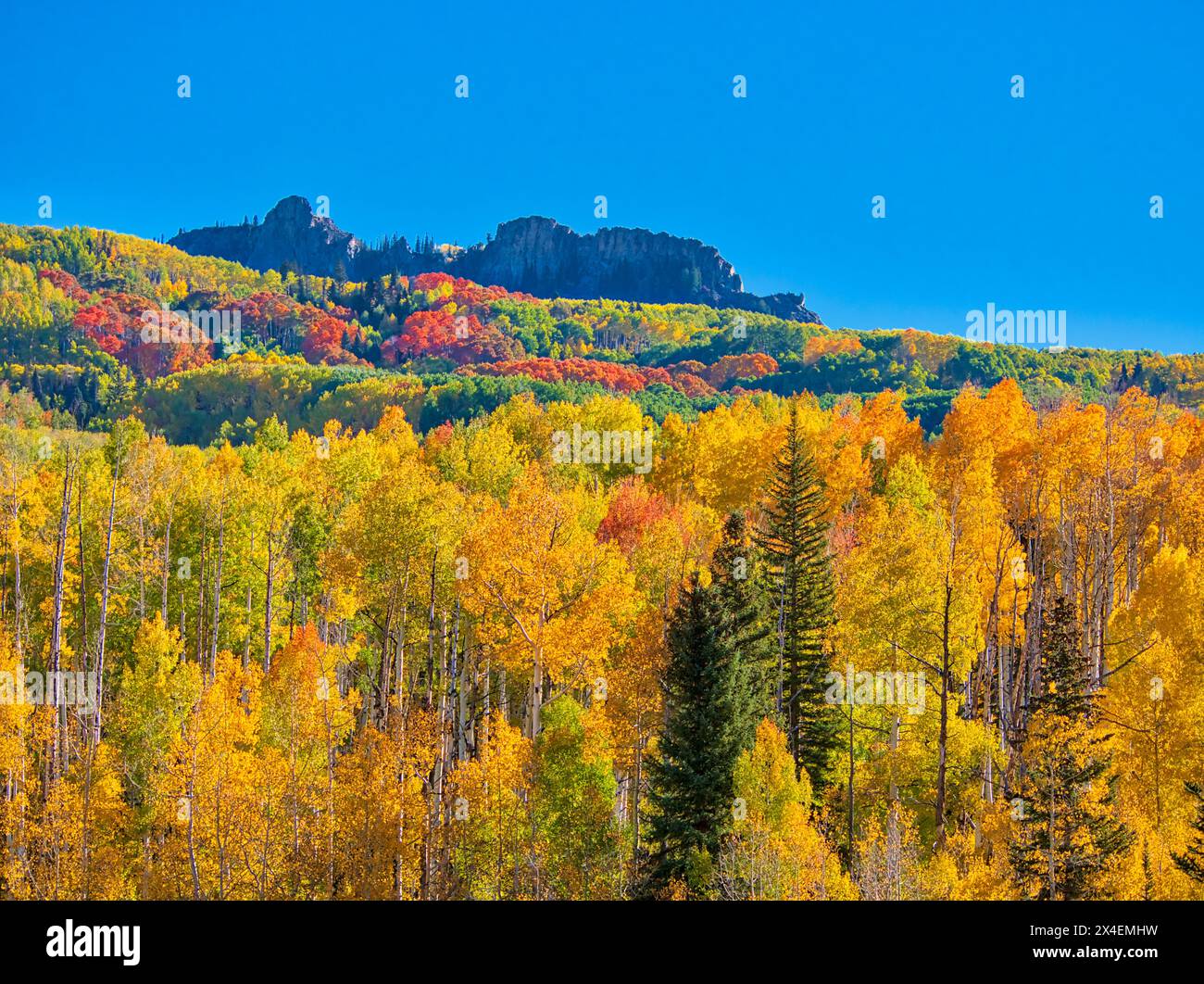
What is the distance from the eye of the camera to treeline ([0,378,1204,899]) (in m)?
31.8

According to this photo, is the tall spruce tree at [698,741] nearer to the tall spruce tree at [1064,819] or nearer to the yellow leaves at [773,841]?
the yellow leaves at [773,841]

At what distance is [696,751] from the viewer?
106 ft

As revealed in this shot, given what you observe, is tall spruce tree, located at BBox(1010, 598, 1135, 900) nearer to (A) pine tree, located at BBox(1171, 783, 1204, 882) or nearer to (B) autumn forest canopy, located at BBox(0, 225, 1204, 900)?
(B) autumn forest canopy, located at BBox(0, 225, 1204, 900)

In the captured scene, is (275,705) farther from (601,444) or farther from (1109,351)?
(1109,351)

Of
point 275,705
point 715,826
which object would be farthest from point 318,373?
point 715,826

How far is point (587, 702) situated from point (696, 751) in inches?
382

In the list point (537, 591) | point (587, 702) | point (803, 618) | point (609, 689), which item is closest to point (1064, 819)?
point (609, 689)

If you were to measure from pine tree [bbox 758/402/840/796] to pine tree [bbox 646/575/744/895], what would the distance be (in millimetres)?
6121

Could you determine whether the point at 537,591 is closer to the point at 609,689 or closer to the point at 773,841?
the point at 609,689

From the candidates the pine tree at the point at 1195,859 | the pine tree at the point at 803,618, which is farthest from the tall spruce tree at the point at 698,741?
the pine tree at the point at 1195,859

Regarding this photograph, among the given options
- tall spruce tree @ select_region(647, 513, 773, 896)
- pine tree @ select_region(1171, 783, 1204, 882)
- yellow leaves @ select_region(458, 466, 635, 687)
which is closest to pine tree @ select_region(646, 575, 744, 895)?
tall spruce tree @ select_region(647, 513, 773, 896)

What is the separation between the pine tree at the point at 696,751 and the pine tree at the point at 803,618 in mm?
6121
